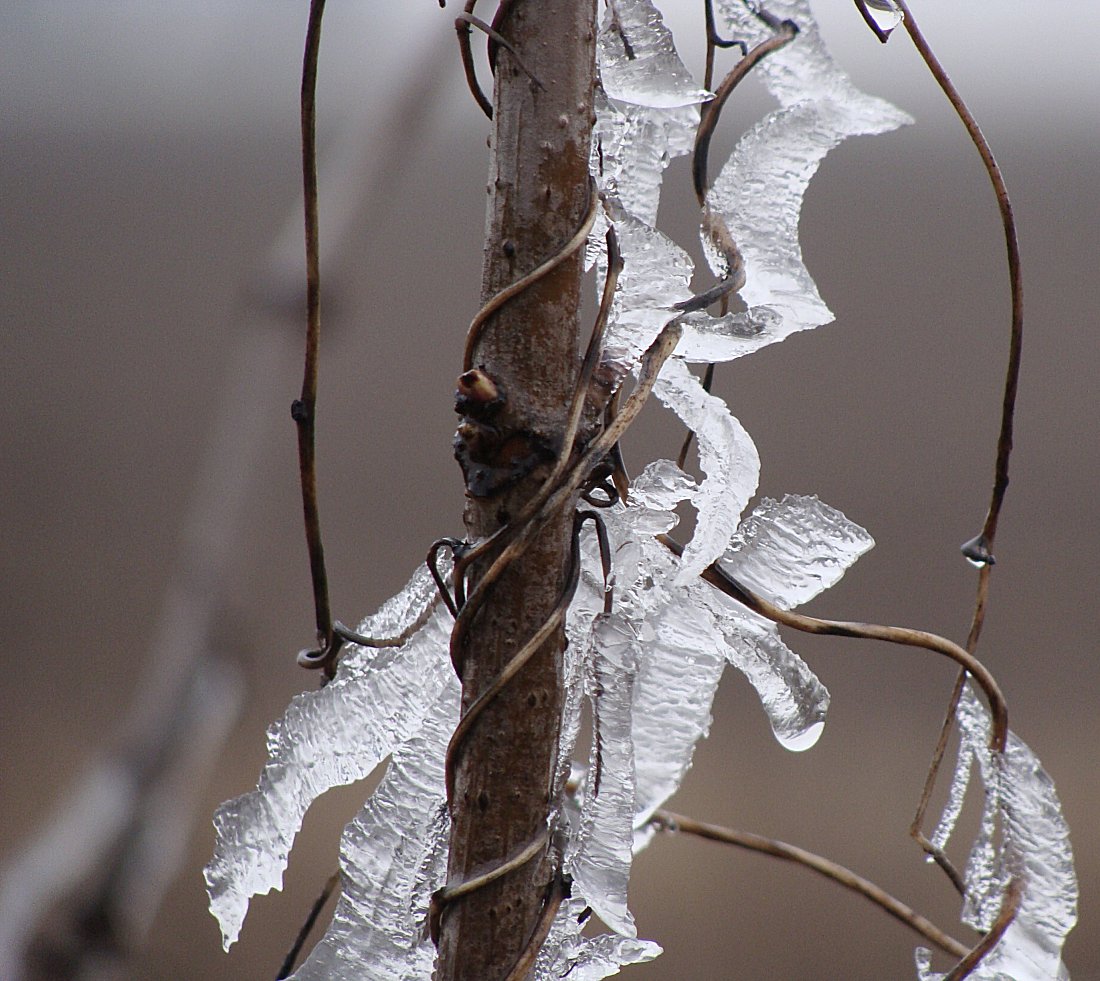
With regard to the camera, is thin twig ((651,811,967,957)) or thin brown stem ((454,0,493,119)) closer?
thin brown stem ((454,0,493,119))

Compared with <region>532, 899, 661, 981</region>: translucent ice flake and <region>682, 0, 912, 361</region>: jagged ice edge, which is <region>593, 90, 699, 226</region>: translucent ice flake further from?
<region>532, 899, 661, 981</region>: translucent ice flake

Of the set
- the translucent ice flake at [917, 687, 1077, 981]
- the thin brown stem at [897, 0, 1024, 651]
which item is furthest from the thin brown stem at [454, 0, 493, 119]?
the translucent ice flake at [917, 687, 1077, 981]

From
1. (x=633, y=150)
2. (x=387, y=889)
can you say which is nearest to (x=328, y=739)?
(x=387, y=889)

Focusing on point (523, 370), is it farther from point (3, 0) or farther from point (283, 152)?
point (283, 152)

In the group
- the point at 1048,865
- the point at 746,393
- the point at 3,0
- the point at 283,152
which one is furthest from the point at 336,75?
the point at 1048,865

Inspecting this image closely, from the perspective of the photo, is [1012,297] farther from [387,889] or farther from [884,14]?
[387,889]
